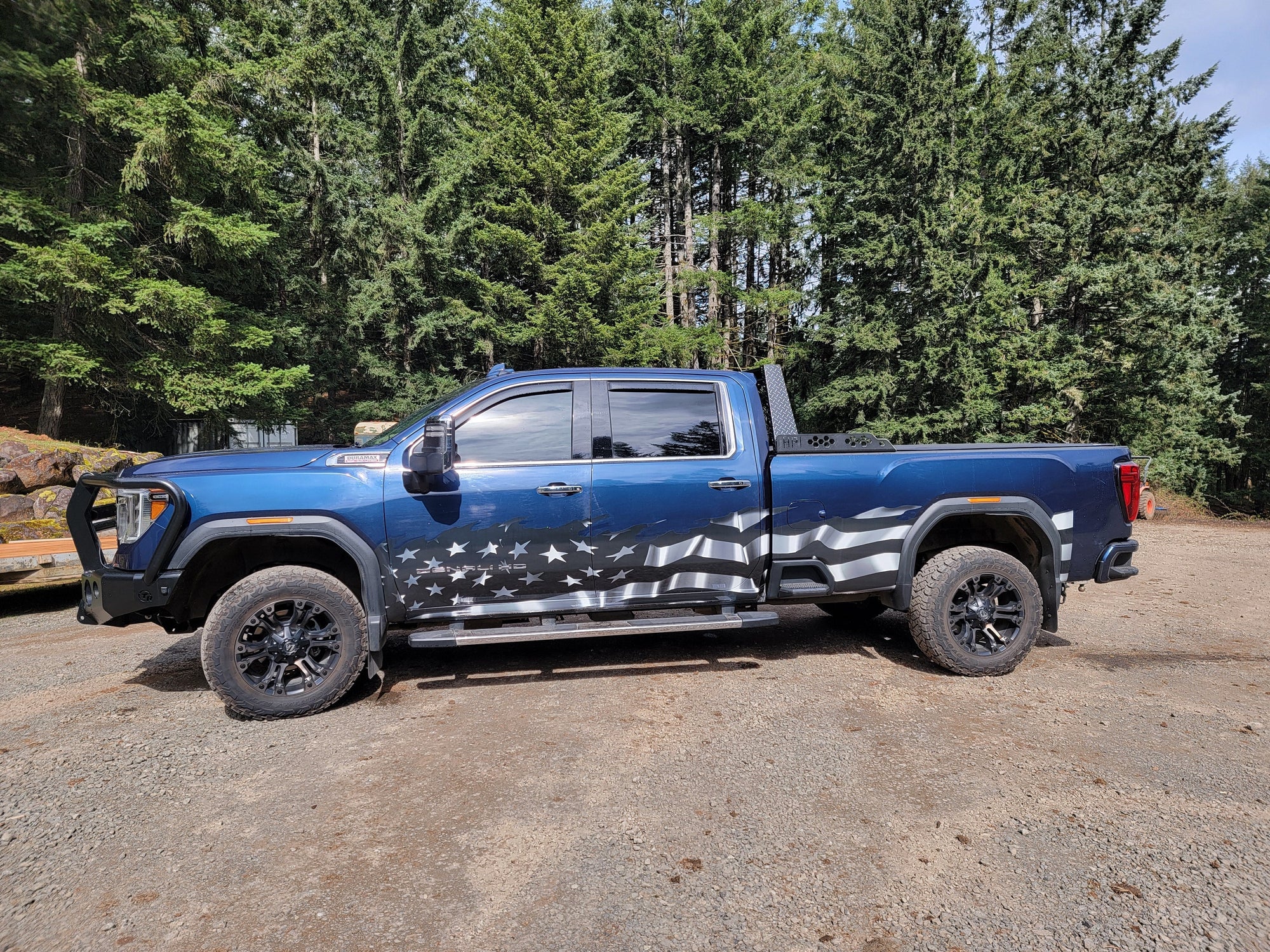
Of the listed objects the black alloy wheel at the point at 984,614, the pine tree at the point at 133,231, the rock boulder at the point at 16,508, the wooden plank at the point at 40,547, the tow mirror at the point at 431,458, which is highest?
the pine tree at the point at 133,231

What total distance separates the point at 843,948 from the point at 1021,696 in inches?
109

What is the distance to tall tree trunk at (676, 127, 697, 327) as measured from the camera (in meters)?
25.3

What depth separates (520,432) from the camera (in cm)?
422

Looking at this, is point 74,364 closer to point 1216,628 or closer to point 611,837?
point 611,837

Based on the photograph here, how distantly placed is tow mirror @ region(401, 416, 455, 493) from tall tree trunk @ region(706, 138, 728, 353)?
21.2 metres

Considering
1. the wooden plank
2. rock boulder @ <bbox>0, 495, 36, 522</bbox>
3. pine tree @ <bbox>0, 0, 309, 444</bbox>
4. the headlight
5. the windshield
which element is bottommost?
the wooden plank

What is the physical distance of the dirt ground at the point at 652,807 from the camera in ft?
7.12

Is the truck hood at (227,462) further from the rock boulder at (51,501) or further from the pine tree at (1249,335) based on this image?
the pine tree at (1249,335)

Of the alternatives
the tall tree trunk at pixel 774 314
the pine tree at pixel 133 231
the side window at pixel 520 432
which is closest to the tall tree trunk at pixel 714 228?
the tall tree trunk at pixel 774 314

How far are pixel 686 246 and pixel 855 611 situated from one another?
23.8 m

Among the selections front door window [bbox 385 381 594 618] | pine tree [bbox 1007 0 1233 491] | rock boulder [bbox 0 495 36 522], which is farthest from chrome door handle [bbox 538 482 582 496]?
pine tree [bbox 1007 0 1233 491]

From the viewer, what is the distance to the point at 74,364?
43.3 feet

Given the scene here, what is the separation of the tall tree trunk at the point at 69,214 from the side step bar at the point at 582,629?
14.9 meters

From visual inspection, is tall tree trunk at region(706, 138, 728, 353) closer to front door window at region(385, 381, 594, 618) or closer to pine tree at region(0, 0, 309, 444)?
pine tree at region(0, 0, 309, 444)
